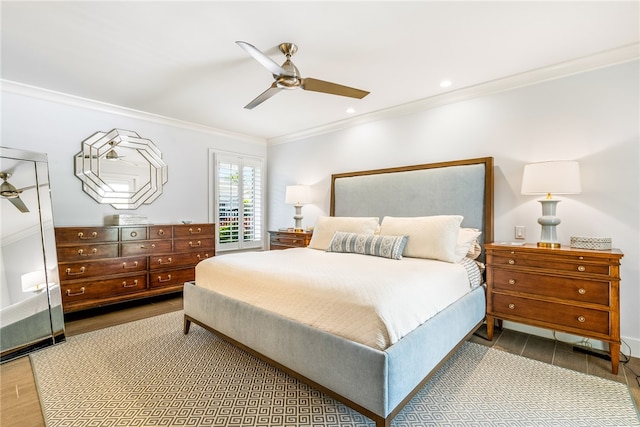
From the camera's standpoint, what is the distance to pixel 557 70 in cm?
266

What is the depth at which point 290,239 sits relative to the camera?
14.6 feet

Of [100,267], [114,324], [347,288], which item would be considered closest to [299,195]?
[100,267]

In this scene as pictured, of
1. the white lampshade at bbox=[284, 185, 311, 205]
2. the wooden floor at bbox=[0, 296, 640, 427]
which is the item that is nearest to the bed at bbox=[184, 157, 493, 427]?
the wooden floor at bbox=[0, 296, 640, 427]

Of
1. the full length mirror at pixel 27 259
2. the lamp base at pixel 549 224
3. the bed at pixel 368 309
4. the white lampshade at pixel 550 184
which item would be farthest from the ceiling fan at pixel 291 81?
the full length mirror at pixel 27 259

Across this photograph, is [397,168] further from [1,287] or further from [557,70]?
[1,287]

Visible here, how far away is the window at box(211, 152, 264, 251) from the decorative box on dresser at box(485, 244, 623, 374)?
3815 mm

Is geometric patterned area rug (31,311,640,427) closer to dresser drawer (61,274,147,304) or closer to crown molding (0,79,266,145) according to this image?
dresser drawer (61,274,147,304)

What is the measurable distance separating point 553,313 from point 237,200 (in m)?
4.41

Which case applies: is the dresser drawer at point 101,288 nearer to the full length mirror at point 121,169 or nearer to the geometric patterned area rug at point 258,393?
the geometric patterned area rug at point 258,393

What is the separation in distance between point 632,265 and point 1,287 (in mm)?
5323

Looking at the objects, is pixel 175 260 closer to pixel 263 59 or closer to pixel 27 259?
pixel 27 259

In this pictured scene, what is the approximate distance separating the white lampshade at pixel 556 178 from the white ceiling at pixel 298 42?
A: 96 cm

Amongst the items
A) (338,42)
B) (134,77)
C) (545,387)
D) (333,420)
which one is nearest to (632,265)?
(545,387)

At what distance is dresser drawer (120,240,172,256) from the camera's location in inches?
137
